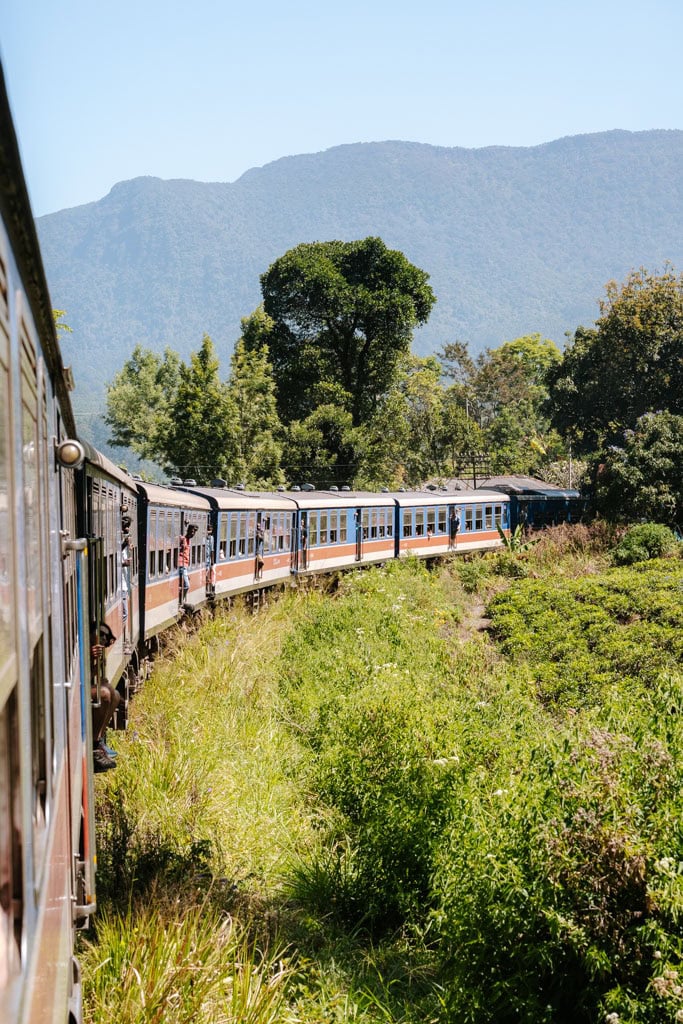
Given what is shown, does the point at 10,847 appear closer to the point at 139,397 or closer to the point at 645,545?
the point at 645,545

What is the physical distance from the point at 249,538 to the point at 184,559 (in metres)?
5.14

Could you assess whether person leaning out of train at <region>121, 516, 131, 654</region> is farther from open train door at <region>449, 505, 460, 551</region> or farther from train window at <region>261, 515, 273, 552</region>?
open train door at <region>449, 505, 460, 551</region>

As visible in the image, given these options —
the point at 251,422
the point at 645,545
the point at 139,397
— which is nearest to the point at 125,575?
the point at 645,545

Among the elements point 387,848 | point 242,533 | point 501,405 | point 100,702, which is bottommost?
point 387,848

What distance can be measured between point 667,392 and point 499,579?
17.4 meters

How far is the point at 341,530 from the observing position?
89.2 ft

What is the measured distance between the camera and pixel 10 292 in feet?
7.07

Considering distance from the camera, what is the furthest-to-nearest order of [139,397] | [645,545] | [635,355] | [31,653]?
[139,397], [635,355], [645,545], [31,653]

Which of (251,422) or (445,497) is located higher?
(251,422)

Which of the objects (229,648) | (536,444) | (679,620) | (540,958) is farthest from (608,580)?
(536,444)

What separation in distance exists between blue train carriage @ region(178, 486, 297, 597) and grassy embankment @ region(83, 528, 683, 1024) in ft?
15.1

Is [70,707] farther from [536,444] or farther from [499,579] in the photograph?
[536,444]

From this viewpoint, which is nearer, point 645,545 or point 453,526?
point 645,545

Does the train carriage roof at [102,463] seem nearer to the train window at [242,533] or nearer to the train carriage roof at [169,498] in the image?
the train carriage roof at [169,498]
